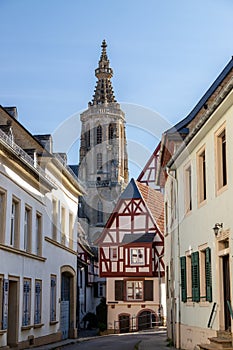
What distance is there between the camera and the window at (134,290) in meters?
41.8

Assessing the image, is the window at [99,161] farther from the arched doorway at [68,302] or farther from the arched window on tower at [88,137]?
the arched doorway at [68,302]

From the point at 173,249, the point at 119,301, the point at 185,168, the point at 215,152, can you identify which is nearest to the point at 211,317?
the point at 215,152

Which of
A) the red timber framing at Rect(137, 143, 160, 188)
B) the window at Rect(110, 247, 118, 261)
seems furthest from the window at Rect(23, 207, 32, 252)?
the red timber framing at Rect(137, 143, 160, 188)

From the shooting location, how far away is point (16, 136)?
25219mm

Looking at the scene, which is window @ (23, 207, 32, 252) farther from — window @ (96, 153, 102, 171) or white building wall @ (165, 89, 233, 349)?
window @ (96, 153, 102, 171)

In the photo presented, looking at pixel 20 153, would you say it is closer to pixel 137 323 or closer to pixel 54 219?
pixel 54 219

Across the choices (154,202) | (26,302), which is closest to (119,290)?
(154,202)

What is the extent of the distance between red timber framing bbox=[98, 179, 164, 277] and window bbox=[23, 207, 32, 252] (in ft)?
67.1

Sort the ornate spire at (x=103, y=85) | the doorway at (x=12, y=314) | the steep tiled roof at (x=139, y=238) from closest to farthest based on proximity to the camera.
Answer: the doorway at (x=12, y=314) → the steep tiled roof at (x=139, y=238) → the ornate spire at (x=103, y=85)

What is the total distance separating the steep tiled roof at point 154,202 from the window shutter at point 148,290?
3.81m

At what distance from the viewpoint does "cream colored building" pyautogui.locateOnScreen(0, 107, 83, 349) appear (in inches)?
779

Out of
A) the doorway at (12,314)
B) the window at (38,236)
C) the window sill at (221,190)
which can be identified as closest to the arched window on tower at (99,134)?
the window at (38,236)

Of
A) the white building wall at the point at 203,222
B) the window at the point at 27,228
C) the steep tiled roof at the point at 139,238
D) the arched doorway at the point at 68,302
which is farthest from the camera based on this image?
the steep tiled roof at the point at 139,238

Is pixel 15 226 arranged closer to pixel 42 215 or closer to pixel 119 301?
pixel 42 215
